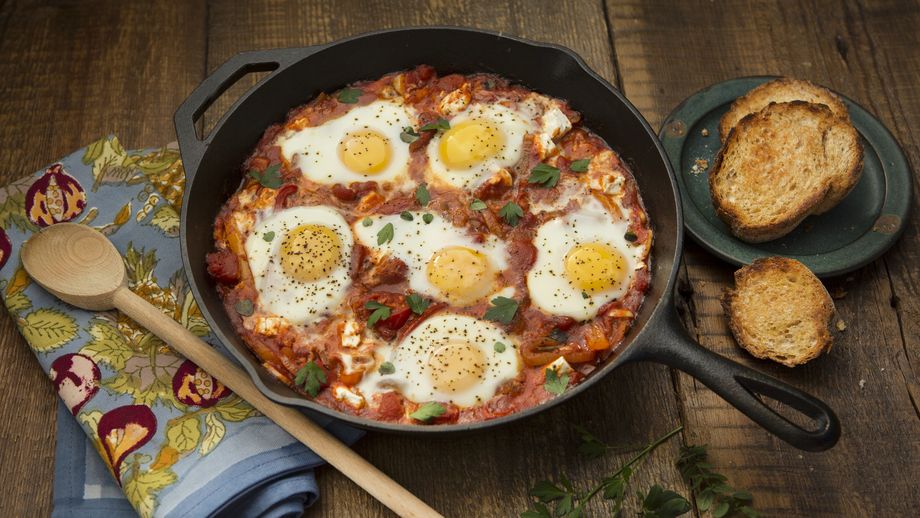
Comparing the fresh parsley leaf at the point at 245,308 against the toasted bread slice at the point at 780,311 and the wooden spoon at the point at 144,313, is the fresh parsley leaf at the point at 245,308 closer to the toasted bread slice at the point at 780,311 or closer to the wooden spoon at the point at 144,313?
the wooden spoon at the point at 144,313

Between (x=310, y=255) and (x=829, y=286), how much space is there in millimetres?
2840

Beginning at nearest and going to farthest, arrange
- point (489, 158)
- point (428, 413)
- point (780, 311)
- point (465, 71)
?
point (428, 413) < point (780, 311) < point (489, 158) < point (465, 71)

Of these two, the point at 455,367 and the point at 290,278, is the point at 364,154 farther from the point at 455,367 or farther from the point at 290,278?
the point at 455,367

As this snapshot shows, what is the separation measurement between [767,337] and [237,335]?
8.86 ft

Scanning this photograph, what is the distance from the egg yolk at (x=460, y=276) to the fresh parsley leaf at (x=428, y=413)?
572mm

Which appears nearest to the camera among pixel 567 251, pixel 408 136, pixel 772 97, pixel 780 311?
pixel 567 251

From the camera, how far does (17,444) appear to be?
439cm

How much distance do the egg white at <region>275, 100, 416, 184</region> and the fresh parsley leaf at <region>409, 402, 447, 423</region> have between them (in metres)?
1.31

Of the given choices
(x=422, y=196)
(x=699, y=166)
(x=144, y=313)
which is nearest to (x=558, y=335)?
(x=422, y=196)

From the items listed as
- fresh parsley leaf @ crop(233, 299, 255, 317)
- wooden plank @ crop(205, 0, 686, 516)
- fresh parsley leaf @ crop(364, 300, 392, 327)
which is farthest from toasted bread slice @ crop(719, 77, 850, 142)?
fresh parsley leaf @ crop(233, 299, 255, 317)

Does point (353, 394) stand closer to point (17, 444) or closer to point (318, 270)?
point (318, 270)

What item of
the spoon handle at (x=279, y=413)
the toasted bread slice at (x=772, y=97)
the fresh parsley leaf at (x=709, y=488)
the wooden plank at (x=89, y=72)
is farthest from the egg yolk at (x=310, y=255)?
the toasted bread slice at (x=772, y=97)

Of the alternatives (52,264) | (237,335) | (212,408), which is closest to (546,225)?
(237,335)

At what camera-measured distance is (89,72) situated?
17.5 ft
